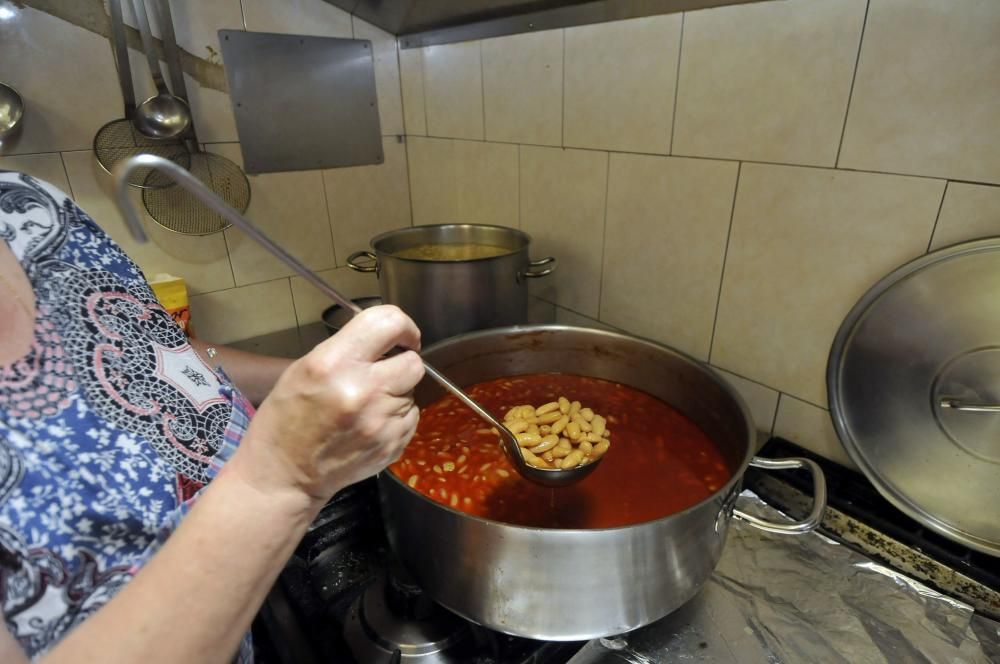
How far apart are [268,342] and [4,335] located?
3.19 feet

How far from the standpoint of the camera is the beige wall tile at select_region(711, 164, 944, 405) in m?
0.72

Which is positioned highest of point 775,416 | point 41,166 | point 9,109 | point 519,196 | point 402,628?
point 9,109

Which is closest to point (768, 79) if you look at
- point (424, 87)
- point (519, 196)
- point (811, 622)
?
point (519, 196)

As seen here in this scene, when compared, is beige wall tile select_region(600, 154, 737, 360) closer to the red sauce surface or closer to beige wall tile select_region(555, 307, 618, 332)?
beige wall tile select_region(555, 307, 618, 332)

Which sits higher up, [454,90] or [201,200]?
[454,90]

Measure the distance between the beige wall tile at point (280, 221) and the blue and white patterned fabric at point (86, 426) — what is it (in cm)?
76

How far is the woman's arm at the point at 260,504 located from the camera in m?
0.38

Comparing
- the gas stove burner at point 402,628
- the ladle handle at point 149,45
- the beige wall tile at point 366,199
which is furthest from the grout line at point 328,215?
the gas stove burner at point 402,628

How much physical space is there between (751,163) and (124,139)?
4.14 feet

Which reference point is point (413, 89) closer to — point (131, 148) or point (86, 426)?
point (131, 148)

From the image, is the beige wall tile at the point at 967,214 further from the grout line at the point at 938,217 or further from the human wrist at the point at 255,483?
the human wrist at the point at 255,483

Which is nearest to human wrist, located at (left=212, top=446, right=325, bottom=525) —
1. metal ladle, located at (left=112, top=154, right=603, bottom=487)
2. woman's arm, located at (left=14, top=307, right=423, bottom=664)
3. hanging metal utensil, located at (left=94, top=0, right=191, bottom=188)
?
woman's arm, located at (left=14, top=307, right=423, bottom=664)

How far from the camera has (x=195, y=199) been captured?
4.20ft

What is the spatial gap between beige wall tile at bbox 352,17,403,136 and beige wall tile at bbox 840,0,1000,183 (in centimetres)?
118
